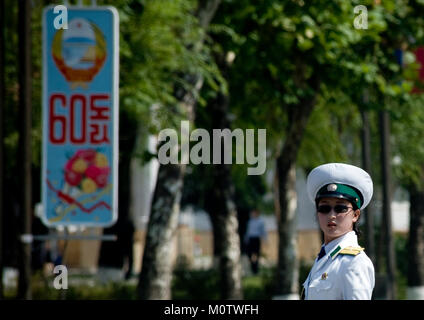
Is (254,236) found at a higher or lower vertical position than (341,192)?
lower

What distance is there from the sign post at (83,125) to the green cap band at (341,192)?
7.35 metres

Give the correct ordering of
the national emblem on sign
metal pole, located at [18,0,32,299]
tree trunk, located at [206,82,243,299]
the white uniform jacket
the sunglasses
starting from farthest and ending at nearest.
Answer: tree trunk, located at [206,82,243,299]
metal pole, located at [18,0,32,299]
the national emblem on sign
the sunglasses
the white uniform jacket

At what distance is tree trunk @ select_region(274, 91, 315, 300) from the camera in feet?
70.7

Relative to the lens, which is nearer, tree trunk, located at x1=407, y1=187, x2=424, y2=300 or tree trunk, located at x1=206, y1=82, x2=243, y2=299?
tree trunk, located at x1=206, y1=82, x2=243, y2=299

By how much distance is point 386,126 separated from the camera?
981 inches

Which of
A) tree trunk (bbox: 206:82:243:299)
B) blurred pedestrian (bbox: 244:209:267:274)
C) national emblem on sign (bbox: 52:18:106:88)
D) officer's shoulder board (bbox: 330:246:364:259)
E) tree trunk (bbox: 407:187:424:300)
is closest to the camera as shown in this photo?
officer's shoulder board (bbox: 330:246:364:259)

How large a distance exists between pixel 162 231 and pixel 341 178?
1128cm

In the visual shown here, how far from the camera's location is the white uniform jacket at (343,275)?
198 inches

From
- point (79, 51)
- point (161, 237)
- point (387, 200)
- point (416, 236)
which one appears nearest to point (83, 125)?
point (79, 51)

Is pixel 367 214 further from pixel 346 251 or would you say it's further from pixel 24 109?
pixel 346 251

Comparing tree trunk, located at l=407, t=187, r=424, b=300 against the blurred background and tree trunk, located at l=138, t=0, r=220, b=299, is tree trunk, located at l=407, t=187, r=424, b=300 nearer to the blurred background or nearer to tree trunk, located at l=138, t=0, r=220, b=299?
the blurred background

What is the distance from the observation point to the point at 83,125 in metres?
12.7

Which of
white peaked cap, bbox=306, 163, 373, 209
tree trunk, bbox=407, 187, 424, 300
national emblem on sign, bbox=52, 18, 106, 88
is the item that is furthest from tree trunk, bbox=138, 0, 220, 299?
tree trunk, bbox=407, 187, 424, 300

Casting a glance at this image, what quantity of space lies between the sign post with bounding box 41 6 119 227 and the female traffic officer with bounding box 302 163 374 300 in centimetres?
733
